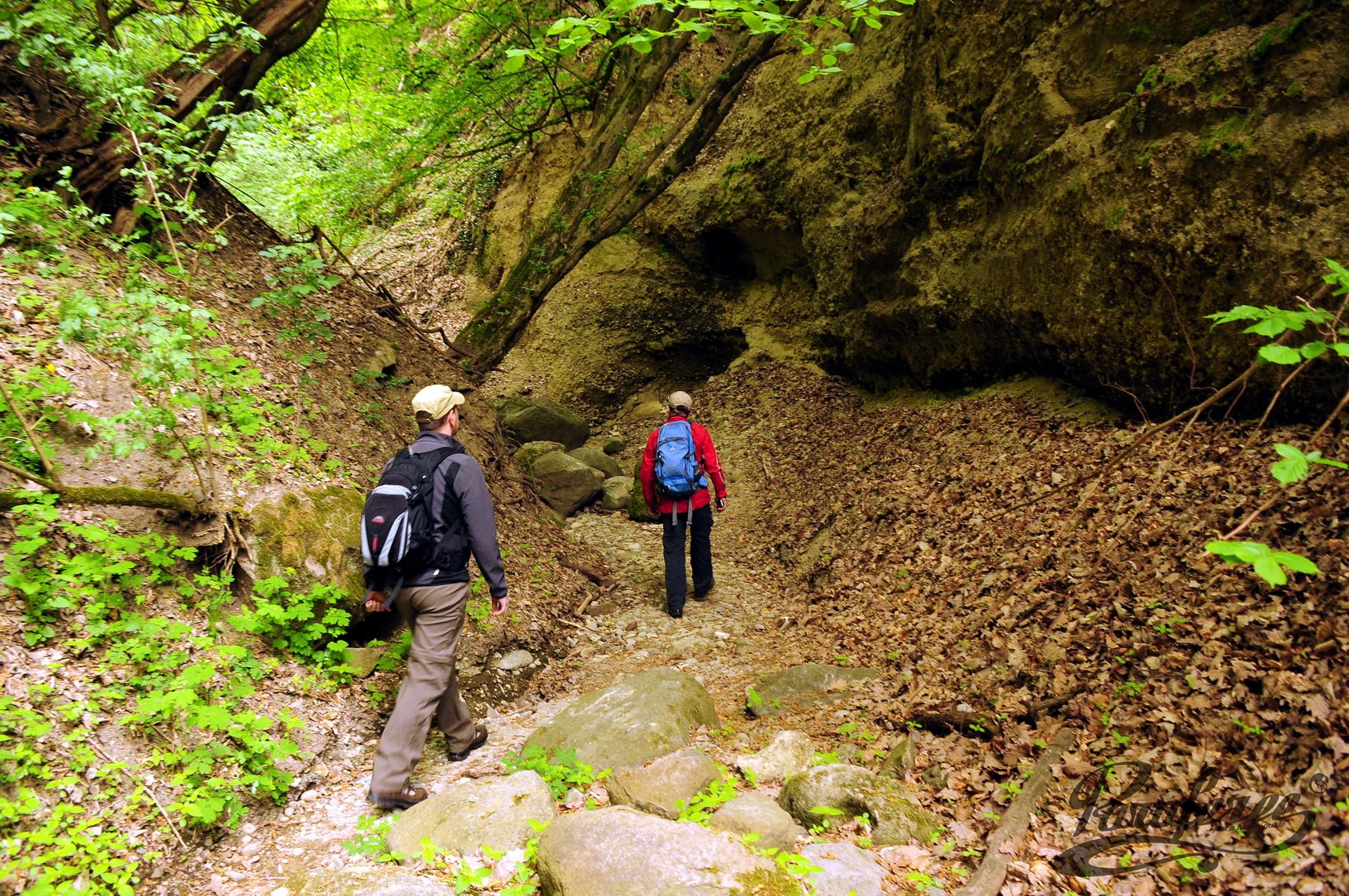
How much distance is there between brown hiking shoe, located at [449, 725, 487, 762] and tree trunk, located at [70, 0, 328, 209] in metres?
5.37

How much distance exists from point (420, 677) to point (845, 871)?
8.29ft

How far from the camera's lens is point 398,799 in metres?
3.81

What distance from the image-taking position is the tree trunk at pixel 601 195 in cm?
973

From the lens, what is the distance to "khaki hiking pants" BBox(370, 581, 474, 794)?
3838 mm

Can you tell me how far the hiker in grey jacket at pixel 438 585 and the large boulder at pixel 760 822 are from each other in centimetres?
172

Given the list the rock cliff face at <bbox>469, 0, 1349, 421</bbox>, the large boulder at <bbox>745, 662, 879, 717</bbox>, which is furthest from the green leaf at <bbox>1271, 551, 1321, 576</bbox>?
the rock cliff face at <bbox>469, 0, 1349, 421</bbox>

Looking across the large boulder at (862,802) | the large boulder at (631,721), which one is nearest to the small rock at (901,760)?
the large boulder at (862,802)

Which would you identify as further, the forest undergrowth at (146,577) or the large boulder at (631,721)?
the large boulder at (631,721)

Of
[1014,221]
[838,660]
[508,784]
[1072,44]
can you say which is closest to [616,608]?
[838,660]

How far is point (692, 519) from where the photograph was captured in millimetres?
7363

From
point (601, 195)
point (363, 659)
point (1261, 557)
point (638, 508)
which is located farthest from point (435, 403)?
point (601, 195)

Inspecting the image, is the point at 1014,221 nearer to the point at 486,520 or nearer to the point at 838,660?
the point at 838,660

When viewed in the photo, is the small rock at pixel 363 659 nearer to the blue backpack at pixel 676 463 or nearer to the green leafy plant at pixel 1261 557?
the blue backpack at pixel 676 463

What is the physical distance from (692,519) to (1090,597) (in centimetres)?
376
